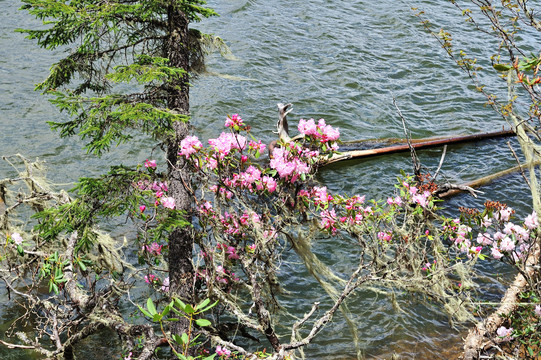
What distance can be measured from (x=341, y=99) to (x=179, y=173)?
6770mm

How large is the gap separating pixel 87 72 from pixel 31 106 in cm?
605

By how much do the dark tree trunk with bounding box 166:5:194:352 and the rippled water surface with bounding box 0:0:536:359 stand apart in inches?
53.0

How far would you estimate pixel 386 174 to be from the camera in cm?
855

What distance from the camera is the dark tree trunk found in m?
4.43

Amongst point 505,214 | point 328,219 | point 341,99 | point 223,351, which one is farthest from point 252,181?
point 341,99

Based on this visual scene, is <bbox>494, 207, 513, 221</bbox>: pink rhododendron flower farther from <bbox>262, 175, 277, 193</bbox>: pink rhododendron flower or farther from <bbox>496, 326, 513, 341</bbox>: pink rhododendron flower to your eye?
<bbox>262, 175, 277, 193</bbox>: pink rhododendron flower

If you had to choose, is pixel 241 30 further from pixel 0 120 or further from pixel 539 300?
pixel 539 300

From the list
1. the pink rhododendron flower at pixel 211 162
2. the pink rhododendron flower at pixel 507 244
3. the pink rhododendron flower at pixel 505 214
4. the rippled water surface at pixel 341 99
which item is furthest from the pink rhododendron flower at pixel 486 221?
the pink rhododendron flower at pixel 211 162

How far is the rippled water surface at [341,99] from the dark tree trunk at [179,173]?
1.35 metres

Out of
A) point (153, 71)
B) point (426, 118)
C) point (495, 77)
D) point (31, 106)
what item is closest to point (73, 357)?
point (153, 71)

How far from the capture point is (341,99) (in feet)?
35.0

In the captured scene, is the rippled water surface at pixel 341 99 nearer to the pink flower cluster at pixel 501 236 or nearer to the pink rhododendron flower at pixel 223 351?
the pink flower cluster at pixel 501 236

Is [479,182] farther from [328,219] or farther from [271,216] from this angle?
[271,216]

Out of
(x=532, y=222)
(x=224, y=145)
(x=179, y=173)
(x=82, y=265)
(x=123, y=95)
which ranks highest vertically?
(x=123, y=95)
